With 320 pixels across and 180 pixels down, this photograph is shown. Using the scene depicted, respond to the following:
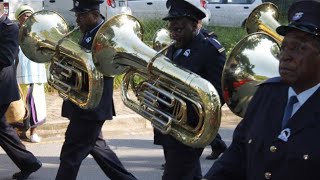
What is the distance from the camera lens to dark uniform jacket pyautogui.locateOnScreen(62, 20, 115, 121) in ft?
15.1

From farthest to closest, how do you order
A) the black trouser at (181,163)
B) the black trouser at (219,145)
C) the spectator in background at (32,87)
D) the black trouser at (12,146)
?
the spectator in background at (32,87)
the black trouser at (219,145)
the black trouser at (12,146)
the black trouser at (181,163)

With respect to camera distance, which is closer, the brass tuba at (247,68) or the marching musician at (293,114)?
the marching musician at (293,114)

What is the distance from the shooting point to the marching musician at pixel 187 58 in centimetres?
383

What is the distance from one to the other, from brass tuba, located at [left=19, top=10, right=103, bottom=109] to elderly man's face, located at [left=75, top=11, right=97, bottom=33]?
0.16 m

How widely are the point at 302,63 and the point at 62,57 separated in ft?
9.47

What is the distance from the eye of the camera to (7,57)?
5371mm

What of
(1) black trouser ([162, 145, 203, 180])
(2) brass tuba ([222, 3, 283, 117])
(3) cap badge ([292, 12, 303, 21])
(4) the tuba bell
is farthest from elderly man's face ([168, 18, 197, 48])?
(4) the tuba bell

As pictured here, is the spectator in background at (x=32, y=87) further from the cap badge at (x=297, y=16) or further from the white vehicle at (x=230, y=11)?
the white vehicle at (x=230, y=11)

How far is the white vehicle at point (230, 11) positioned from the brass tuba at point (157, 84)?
12.8 meters

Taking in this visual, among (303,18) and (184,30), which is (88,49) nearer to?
(184,30)

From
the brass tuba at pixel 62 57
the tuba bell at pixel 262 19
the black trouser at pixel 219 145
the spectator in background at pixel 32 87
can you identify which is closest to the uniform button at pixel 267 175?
the brass tuba at pixel 62 57

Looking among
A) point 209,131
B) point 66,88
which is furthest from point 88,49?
point 209,131

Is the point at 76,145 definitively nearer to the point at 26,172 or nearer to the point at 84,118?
the point at 84,118

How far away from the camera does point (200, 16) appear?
→ 389 cm
